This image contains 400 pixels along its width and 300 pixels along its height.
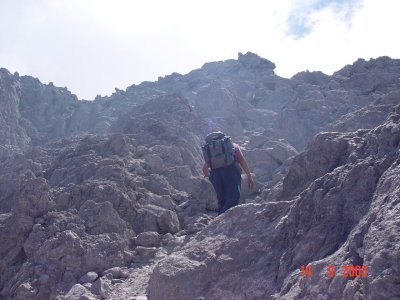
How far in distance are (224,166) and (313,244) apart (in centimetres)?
385

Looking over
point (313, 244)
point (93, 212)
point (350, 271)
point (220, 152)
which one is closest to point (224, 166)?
point (220, 152)

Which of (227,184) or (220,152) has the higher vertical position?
(220,152)

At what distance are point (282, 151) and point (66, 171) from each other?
8.83 metres

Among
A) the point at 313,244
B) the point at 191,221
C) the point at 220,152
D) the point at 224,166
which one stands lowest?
the point at 313,244

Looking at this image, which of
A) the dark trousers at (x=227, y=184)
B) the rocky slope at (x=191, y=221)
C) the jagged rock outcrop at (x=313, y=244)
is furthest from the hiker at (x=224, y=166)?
the jagged rock outcrop at (x=313, y=244)

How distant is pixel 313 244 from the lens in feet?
15.8

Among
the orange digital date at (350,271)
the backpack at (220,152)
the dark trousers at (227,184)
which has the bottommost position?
the orange digital date at (350,271)

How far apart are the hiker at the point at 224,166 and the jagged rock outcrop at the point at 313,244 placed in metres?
2.27

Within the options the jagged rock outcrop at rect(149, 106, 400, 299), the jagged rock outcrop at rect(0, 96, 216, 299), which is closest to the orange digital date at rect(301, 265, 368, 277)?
the jagged rock outcrop at rect(149, 106, 400, 299)

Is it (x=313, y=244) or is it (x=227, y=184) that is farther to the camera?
(x=227, y=184)

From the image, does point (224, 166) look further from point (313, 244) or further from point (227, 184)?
point (313, 244)

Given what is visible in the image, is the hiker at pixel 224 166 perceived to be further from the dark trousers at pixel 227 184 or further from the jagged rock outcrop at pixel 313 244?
the jagged rock outcrop at pixel 313 244

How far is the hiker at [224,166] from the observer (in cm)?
844

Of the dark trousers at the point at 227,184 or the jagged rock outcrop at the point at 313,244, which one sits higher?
the dark trousers at the point at 227,184
